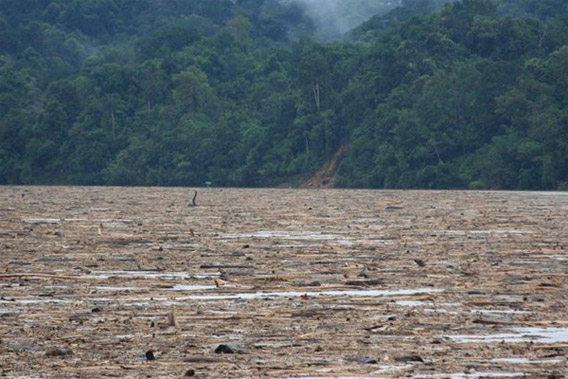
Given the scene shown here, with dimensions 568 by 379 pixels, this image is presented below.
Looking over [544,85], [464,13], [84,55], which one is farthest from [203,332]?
[84,55]

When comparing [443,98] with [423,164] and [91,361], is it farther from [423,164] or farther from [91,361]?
[91,361]

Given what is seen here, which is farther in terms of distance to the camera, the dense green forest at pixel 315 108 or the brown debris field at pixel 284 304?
the dense green forest at pixel 315 108

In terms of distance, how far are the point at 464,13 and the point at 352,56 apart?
25.6 feet

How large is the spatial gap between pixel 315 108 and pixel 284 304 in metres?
66.2

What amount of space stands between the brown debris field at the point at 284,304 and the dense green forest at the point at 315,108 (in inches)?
1672

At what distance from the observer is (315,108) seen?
3002 inches

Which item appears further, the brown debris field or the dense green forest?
the dense green forest

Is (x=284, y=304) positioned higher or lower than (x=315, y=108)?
lower

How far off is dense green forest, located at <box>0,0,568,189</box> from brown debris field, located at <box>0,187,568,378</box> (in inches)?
1672

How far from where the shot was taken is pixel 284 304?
1034 centimetres

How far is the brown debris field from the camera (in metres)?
7.49

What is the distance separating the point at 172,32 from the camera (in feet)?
318

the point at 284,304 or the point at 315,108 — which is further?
the point at 315,108

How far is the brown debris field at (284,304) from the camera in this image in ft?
24.6
